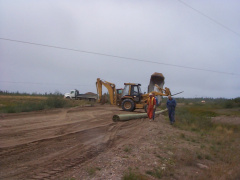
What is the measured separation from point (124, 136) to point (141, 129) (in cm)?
253

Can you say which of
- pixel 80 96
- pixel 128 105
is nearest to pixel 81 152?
pixel 128 105

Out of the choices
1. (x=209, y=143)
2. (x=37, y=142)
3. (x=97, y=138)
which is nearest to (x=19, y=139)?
(x=37, y=142)

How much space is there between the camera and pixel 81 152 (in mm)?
9352

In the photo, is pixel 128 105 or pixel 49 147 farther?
pixel 128 105

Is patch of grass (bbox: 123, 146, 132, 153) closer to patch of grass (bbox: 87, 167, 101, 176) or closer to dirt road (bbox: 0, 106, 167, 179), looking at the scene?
dirt road (bbox: 0, 106, 167, 179)

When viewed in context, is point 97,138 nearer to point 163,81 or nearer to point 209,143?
point 209,143

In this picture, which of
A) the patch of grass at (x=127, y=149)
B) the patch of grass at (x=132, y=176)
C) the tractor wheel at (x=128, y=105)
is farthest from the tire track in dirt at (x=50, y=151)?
the tractor wheel at (x=128, y=105)

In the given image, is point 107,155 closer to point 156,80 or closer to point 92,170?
point 92,170

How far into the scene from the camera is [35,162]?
26.3 feet

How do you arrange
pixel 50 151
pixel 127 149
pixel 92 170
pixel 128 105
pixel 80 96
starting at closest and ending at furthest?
pixel 92 170
pixel 50 151
pixel 127 149
pixel 128 105
pixel 80 96

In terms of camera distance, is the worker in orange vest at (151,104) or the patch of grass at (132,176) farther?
the worker in orange vest at (151,104)

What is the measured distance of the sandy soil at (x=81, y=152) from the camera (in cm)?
741

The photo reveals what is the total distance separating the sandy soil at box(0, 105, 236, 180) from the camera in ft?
24.3

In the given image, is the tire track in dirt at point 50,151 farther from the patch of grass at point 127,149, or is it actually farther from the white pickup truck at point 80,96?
the white pickup truck at point 80,96
